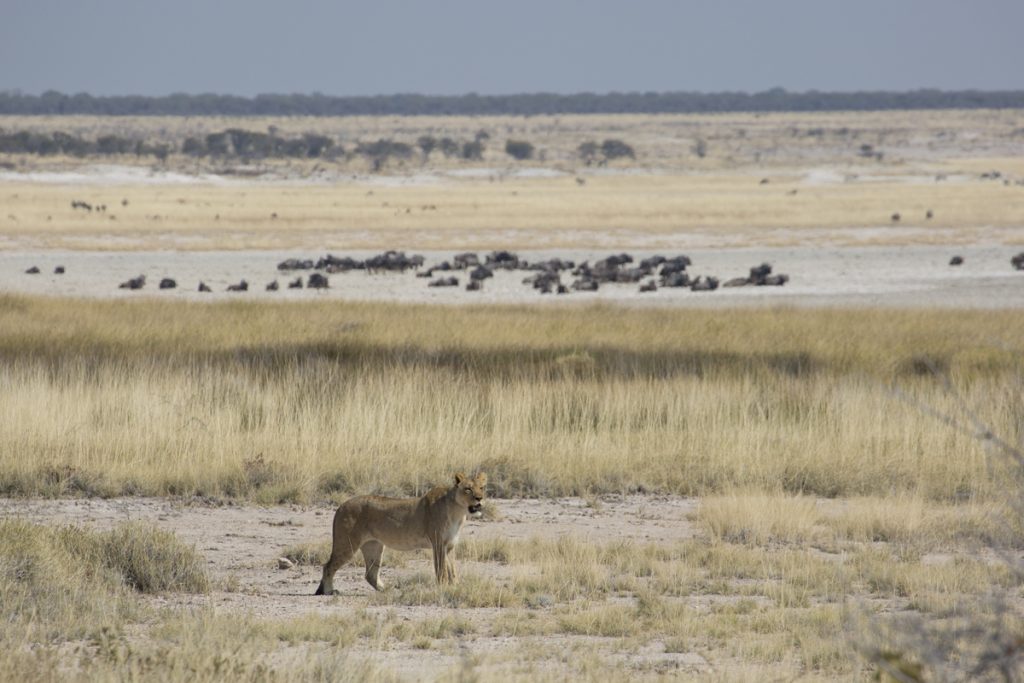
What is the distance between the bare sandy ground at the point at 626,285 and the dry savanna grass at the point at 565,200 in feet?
12.0

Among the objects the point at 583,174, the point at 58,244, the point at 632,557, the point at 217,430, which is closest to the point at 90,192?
the point at 58,244

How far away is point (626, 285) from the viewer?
114 ft

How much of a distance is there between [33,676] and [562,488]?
669cm

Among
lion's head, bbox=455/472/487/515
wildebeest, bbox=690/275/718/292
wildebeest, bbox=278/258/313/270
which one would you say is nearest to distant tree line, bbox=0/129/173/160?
wildebeest, bbox=278/258/313/270

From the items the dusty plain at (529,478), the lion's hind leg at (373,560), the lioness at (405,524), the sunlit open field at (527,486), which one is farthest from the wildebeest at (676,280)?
the lioness at (405,524)

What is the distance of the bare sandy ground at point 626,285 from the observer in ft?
103

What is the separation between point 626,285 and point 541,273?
2.50 meters

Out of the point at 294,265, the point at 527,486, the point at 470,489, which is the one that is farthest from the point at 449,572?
the point at 294,265

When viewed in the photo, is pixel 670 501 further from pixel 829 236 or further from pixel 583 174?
pixel 583 174

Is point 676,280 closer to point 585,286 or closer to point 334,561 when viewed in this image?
point 585,286

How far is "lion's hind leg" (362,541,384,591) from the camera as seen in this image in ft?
28.9

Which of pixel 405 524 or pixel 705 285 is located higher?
pixel 405 524

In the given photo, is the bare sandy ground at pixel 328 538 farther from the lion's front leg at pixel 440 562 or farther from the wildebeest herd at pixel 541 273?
the wildebeest herd at pixel 541 273

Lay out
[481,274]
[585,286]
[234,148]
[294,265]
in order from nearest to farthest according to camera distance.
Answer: [585,286] < [481,274] < [294,265] < [234,148]
